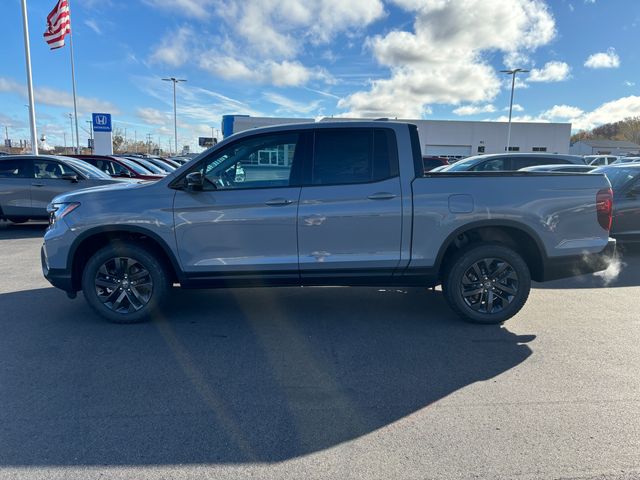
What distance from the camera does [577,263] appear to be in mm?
4410

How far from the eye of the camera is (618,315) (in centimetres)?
489

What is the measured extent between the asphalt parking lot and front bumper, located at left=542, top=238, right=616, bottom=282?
0.58 metres

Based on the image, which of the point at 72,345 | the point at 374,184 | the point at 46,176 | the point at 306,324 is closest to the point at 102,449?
the point at 72,345

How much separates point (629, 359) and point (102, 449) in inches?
165

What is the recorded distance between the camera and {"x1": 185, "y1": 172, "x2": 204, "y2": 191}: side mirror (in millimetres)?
4105

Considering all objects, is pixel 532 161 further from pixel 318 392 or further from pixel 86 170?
pixel 86 170

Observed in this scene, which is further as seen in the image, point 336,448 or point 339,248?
point 339,248

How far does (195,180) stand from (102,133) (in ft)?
68.2

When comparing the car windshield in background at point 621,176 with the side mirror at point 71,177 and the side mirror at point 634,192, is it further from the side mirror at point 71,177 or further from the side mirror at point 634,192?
the side mirror at point 71,177

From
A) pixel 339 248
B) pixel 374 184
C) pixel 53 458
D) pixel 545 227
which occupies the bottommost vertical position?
pixel 53 458

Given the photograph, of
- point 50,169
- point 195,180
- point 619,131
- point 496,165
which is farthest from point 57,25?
point 619,131

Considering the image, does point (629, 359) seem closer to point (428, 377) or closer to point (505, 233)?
point (505, 233)

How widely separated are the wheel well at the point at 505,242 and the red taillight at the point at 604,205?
702 mm

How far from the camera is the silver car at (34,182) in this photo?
10.1 m
